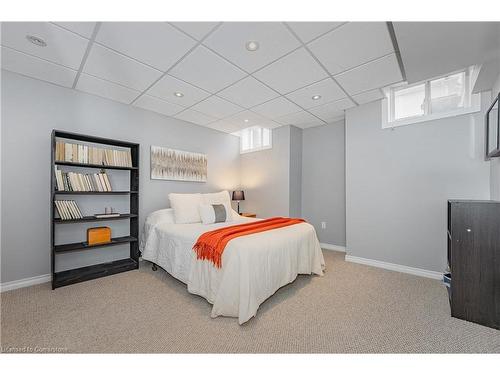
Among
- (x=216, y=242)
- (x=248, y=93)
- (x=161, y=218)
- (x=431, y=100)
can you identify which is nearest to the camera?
(x=216, y=242)

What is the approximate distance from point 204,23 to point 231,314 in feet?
7.95

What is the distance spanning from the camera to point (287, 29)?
1.78 meters

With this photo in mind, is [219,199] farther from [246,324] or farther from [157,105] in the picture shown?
[246,324]

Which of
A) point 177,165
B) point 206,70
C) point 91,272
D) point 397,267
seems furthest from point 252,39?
point 397,267

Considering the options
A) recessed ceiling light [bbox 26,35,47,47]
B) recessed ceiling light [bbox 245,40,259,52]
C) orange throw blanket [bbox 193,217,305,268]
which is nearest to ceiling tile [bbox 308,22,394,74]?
recessed ceiling light [bbox 245,40,259,52]

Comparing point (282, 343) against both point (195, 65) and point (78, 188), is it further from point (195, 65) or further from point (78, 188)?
point (78, 188)

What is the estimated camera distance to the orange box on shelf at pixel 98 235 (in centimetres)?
277

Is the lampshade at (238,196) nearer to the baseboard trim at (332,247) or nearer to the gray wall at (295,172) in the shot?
the gray wall at (295,172)

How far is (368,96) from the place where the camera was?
3.03m

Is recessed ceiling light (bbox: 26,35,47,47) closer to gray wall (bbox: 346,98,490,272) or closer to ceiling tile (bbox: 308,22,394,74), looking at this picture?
ceiling tile (bbox: 308,22,394,74)

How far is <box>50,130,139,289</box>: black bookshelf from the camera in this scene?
244 centimetres

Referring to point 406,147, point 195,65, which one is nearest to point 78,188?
point 195,65

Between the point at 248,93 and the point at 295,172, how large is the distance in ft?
6.56

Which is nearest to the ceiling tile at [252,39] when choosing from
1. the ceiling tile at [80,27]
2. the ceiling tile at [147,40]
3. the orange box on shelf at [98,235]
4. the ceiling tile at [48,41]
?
the ceiling tile at [147,40]
